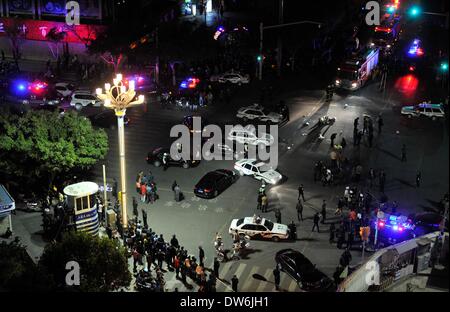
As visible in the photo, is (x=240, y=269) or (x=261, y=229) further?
(x=261, y=229)

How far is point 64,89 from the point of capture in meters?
55.2

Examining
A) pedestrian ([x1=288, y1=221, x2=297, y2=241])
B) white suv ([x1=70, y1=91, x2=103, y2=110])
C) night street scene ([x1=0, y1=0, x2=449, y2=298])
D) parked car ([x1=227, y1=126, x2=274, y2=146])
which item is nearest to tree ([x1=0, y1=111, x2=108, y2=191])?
night street scene ([x1=0, y1=0, x2=449, y2=298])

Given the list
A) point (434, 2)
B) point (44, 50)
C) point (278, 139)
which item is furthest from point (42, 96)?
point (434, 2)

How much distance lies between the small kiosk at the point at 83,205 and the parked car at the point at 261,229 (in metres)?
7.21

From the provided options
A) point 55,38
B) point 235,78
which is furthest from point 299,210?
point 55,38

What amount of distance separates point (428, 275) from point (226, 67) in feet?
137

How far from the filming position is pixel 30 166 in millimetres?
37250

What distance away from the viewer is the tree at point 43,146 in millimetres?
36531

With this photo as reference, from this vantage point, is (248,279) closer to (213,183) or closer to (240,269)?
(240,269)

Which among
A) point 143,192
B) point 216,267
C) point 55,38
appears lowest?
point 216,267

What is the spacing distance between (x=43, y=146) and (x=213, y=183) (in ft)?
32.6

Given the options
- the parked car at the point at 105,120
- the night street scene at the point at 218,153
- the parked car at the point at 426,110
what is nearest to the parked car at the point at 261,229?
the night street scene at the point at 218,153

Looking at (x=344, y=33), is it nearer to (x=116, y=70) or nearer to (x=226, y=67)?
(x=226, y=67)

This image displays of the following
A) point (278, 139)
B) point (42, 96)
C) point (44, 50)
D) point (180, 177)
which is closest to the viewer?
point (180, 177)
